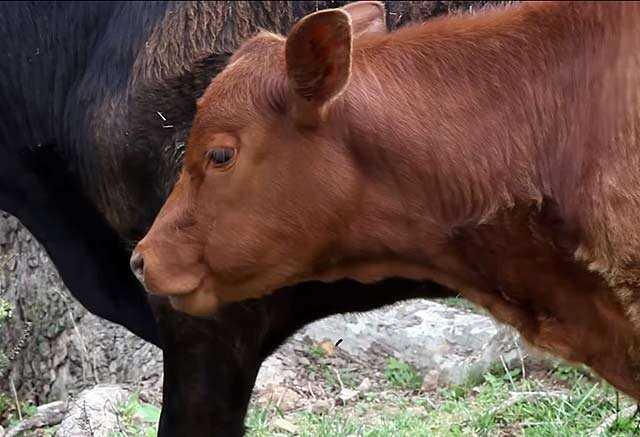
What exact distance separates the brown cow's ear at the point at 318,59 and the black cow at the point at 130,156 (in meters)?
0.95

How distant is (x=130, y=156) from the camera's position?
461 centimetres

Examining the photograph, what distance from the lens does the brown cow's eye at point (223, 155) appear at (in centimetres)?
373

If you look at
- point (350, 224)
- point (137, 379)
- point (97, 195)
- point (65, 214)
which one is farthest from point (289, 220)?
point (137, 379)

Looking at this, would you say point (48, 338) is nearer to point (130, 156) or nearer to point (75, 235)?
point (75, 235)

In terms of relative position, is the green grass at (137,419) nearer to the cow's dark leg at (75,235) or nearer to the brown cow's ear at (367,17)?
the cow's dark leg at (75,235)

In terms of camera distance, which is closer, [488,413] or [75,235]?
[75,235]

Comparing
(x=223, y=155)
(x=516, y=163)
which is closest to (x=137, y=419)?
(x=223, y=155)

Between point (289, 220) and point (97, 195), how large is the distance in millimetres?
1360

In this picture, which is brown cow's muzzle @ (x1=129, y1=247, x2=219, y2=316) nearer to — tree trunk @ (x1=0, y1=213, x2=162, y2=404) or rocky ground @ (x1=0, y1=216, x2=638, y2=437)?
rocky ground @ (x1=0, y1=216, x2=638, y2=437)

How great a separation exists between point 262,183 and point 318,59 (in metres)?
0.41

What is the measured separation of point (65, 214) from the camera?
5246mm

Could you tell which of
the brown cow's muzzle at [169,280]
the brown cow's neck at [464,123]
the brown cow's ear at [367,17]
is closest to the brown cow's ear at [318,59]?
the brown cow's neck at [464,123]

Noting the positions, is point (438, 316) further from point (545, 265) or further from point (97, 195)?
point (545, 265)

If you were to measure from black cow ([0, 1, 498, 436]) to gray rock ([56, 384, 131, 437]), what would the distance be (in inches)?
35.0
